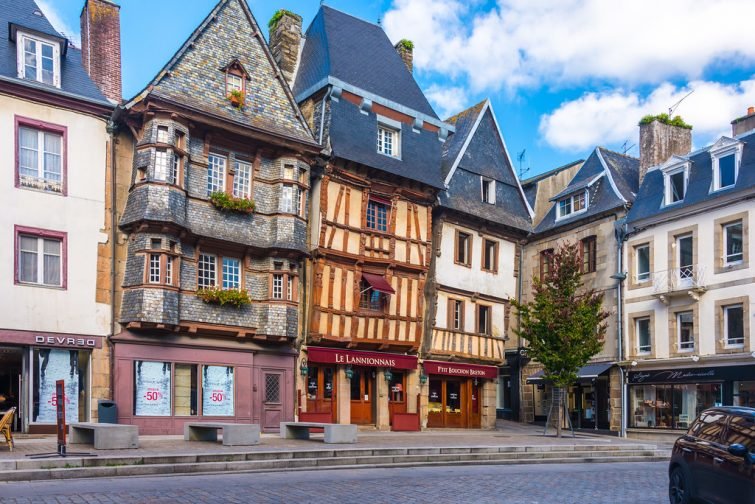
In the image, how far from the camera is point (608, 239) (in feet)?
109

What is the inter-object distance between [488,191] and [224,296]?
13.2 metres

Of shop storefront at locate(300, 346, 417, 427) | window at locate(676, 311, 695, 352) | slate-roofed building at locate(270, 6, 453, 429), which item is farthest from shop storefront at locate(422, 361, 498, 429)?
window at locate(676, 311, 695, 352)

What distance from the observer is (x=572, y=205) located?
116 ft

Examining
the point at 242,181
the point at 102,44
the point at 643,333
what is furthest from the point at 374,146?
the point at 643,333

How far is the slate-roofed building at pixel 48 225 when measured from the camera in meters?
20.0

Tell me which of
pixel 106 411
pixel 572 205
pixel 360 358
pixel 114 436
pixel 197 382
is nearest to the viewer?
pixel 114 436

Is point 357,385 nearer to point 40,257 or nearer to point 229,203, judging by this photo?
point 229,203

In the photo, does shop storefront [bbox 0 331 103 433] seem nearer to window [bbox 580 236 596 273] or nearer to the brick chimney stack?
the brick chimney stack

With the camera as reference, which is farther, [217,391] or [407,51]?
[407,51]

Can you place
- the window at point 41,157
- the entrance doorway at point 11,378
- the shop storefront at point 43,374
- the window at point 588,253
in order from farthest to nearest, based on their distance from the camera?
the window at point 588,253, the window at point 41,157, the entrance doorway at point 11,378, the shop storefront at point 43,374

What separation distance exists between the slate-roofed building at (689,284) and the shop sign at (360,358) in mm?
9333

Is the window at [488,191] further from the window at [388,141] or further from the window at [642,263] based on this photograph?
the window at [642,263]

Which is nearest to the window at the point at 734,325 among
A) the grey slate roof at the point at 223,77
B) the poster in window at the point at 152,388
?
the grey slate roof at the point at 223,77

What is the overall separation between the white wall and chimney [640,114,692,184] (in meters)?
21.6
